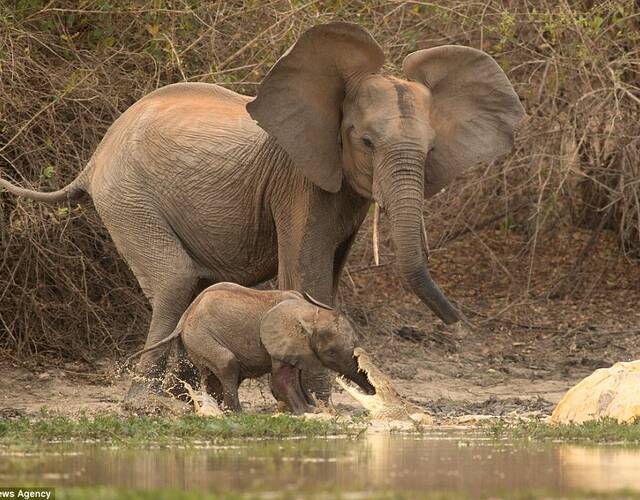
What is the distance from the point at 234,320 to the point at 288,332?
0.34 metres

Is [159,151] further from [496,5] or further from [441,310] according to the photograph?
[496,5]

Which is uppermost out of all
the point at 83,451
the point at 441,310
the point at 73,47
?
the point at 73,47

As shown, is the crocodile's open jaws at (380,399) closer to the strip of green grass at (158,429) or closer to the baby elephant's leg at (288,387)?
the baby elephant's leg at (288,387)

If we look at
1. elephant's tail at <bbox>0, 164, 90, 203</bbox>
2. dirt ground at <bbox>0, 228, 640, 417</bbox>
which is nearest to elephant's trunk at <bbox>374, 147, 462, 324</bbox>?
dirt ground at <bbox>0, 228, 640, 417</bbox>

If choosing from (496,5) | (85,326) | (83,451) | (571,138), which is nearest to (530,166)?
(571,138)

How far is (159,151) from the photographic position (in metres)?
10.7

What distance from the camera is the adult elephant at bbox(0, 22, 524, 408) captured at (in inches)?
392

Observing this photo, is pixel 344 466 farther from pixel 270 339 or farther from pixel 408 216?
pixel 408 216

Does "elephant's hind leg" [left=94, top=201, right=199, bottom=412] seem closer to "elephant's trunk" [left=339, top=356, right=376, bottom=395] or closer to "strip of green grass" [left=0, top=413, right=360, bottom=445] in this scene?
"elephant's trunk" [left=339, top=356, right=376, bottom=395]

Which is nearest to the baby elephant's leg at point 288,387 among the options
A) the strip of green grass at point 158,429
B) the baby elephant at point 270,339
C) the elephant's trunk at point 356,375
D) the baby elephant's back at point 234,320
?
the baby elephant at point 270,339

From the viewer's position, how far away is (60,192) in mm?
11117

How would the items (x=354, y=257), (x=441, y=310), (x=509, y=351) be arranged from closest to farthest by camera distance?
(x=441, y=310) → (x=509, y=351) → (x=354, y=257)

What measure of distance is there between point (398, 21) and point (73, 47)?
3.08 meters

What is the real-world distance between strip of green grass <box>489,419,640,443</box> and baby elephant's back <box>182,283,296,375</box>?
147 centimetres
